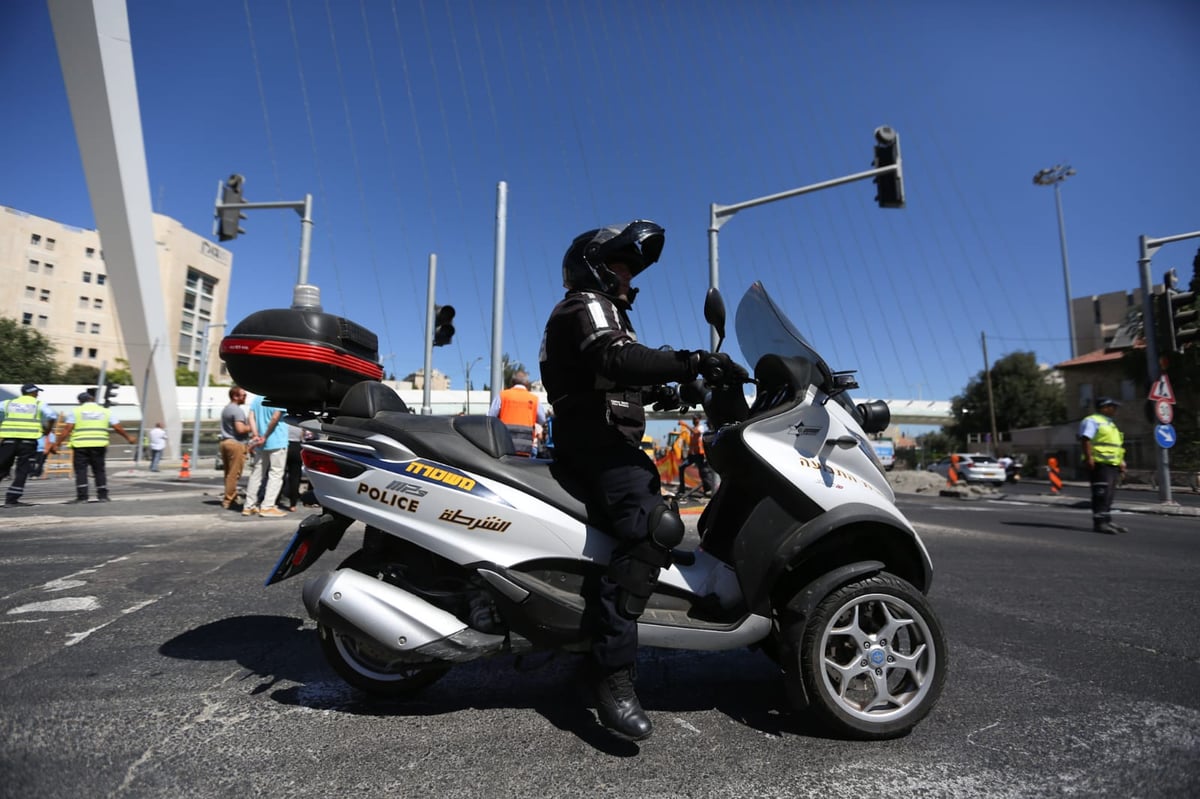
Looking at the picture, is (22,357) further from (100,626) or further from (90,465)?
(100,626)

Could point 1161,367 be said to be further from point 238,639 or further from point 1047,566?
point 238,639

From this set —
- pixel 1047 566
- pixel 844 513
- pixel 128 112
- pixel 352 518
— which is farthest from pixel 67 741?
pixel 128 112

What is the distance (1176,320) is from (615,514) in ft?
47.5

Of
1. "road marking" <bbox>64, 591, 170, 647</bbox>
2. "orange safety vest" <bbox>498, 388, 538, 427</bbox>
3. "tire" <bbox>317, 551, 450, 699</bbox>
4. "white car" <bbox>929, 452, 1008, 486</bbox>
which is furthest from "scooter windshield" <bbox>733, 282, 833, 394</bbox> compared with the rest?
"white car" <bbox>929, 452, 1008, 486</bbox>

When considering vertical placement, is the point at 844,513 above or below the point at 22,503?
above

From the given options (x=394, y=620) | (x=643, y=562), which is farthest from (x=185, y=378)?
(x=643, y=562)

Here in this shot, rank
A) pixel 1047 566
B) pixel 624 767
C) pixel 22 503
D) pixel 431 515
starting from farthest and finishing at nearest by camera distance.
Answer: pixel 22 503 < pixel 1047 566 < pixel 431 515 < pixel 624 767

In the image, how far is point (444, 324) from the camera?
11.4m

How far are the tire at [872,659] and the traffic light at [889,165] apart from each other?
10.1 meters

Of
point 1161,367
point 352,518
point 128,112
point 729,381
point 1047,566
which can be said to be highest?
point 128,112

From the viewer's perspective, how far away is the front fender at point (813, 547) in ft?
7.76

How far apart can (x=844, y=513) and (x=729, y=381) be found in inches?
26.3

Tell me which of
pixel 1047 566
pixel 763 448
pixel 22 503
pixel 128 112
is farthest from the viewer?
pixel 128 112

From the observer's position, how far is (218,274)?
97625mm
